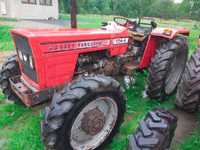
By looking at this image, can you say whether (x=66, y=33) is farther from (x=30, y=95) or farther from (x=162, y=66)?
(x=162, y=66)

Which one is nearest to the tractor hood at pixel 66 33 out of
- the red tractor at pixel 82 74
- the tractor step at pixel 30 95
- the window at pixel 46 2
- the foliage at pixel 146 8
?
the red tractor at pixel 82 74

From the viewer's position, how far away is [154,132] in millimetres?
2314

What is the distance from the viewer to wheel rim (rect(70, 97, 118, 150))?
2.68m

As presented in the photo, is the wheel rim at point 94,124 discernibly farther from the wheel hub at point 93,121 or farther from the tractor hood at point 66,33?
the tractor hood at point 66,33

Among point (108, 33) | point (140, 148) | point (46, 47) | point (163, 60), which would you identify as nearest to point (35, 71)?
point (46, 47)

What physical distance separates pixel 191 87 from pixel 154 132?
53.3 inches

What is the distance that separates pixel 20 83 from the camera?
3.46m

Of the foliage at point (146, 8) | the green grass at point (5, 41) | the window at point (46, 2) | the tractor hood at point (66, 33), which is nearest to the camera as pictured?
the tractor hood at point (66, 33)

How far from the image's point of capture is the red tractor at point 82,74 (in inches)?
97.1

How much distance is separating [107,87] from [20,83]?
1507 mm

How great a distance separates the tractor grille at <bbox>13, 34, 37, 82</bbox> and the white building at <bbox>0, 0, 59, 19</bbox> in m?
16.9

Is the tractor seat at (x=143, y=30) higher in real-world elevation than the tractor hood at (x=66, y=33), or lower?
lower

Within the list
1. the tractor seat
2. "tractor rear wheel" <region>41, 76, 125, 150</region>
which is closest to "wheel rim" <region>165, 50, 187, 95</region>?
the tractor seat

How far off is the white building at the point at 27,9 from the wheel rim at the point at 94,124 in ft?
58.9
